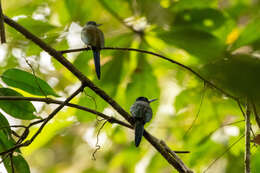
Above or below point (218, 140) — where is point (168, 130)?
above

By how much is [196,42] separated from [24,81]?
1303 mm

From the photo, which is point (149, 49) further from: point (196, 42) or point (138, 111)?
point (138, 111)

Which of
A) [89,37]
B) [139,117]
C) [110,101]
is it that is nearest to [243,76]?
[110,101]

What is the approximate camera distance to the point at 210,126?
267 cm

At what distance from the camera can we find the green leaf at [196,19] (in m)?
2.48

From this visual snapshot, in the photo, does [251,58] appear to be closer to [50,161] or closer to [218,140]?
[218,140]

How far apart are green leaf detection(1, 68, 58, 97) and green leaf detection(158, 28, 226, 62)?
1.17 metres

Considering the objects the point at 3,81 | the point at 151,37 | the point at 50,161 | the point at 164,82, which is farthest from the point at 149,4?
the point at 50,161

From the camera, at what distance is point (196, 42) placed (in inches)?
93.3

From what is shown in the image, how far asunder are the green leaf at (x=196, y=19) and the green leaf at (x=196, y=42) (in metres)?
0.11

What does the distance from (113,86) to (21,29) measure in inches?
41.7

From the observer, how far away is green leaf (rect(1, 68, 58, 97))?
1.45 meters

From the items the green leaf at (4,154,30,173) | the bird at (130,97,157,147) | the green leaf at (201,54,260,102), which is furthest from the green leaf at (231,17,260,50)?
the green leaf at (201,54,260,102)

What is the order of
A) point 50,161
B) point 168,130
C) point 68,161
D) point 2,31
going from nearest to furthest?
point 2,31, point 168,130, point 68,161, point 50,161
